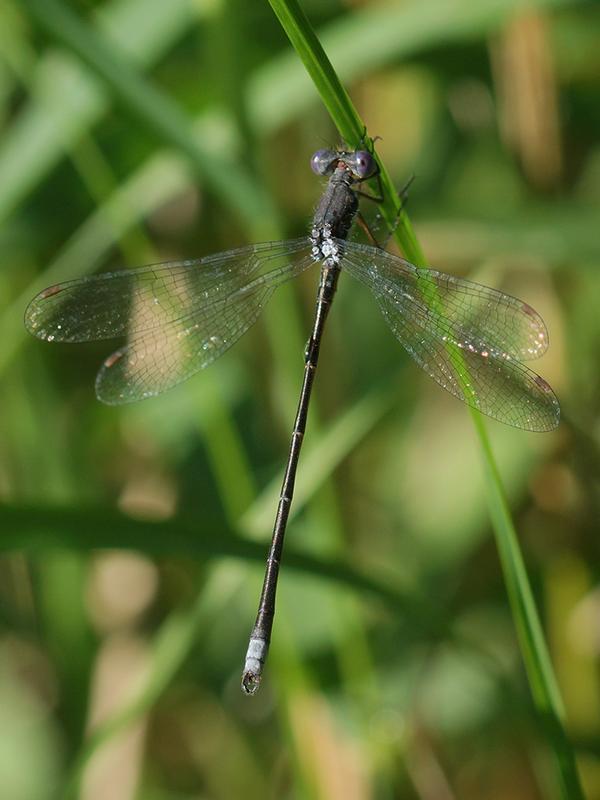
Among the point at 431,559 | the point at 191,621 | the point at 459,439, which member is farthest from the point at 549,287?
the point at 191,621

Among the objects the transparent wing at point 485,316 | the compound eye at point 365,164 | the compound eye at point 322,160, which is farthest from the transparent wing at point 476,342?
the compound eye at point 322,160

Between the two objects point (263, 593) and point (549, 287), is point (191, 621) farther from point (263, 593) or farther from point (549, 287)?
point (549, 287)

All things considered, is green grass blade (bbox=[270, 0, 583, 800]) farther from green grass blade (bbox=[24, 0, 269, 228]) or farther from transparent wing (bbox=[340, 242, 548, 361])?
green grass blade (bbox=[24, 0, 269, 228])

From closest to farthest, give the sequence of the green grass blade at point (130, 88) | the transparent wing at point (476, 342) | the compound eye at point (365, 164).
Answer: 1. the compound eye at point (365, 164)
2. the transparent wing at point (476, 342)
3. the green grass blade at point (130, 88)

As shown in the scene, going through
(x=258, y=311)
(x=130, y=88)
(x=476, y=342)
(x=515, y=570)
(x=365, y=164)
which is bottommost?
(x=515, y=570)

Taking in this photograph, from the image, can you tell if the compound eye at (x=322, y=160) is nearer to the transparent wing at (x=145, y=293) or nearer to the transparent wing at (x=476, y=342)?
the transparent wing at (x=145, y=293)

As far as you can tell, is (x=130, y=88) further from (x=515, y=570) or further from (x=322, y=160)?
(x=515, y=570)

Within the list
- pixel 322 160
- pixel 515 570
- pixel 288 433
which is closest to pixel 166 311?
pixel 322 160

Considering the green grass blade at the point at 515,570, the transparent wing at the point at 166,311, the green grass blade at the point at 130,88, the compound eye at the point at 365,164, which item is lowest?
the green grass blade at the point at 515,570

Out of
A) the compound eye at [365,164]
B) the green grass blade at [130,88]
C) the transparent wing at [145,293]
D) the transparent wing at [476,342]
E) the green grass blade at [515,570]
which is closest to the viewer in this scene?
the green grass blade at [515,570]
